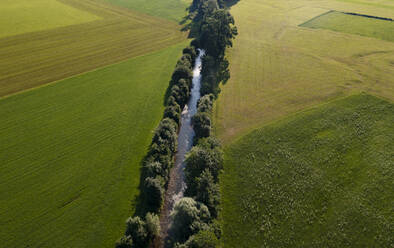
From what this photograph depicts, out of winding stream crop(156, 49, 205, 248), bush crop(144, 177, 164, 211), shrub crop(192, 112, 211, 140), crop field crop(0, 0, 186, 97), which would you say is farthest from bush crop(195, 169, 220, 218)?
crop field crop(0, 0, 186, 97)

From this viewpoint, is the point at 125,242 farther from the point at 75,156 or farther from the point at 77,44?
the point at 77,44

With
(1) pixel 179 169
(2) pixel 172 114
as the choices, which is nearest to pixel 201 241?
(1) pixel 179 169

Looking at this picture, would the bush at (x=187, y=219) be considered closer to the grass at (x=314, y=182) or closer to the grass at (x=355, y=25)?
the grass at (x=314, y=182)

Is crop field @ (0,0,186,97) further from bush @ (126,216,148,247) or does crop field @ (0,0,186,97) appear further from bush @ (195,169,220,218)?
bush @ (195,169,220,218)

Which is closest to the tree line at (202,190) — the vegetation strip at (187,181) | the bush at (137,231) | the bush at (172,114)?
the vegetation strip at (187,181)

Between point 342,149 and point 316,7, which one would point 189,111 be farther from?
point 316,7

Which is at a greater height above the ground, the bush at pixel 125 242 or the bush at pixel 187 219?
the bush at pixel 187 219

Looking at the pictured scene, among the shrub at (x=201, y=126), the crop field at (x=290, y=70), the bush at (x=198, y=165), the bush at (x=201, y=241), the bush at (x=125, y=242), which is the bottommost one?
the bush at (x=125, y=242)
